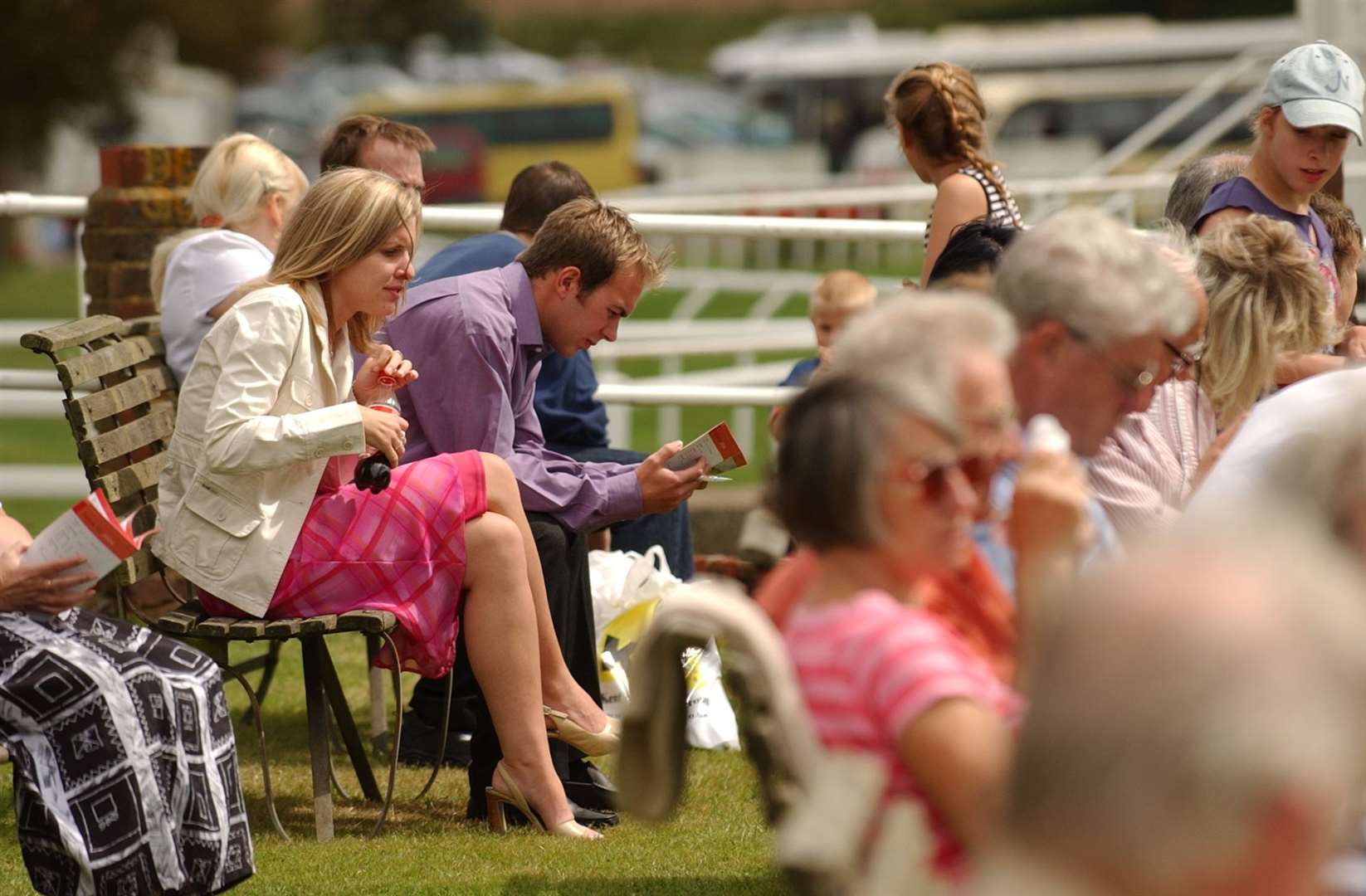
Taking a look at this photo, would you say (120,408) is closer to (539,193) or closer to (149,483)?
(149,483)

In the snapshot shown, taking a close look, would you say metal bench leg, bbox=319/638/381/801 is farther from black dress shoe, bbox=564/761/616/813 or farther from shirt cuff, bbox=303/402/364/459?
shirt cuff, bbox=303/402/364/459

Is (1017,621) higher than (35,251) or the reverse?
higher

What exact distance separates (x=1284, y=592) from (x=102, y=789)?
7.96ft

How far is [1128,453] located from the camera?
3.27 metres

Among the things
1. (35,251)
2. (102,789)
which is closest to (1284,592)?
(102,789)

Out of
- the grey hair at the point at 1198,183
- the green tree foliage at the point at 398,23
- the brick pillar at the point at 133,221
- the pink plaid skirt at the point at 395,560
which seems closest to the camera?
the pink plaid skirt at the point at 395,560

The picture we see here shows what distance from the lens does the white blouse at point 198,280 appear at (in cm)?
475

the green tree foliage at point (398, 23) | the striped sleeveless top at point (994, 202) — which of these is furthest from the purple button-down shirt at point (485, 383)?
the green tree foliage at point (398, 23)

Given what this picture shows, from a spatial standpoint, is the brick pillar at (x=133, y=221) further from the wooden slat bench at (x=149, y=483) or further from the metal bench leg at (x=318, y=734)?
the metal bench leg at (x=318, y=734)

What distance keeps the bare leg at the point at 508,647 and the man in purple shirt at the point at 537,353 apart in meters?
0.18

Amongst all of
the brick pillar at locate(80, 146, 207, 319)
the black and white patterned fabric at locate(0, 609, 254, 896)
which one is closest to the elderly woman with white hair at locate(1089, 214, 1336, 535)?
the black and white patterned fabric at locate(0, 609, 254, 896)

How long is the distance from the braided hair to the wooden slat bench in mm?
1804

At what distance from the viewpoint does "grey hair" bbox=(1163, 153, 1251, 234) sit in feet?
16.7

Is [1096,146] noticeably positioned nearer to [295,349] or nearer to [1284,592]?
[295,349]
